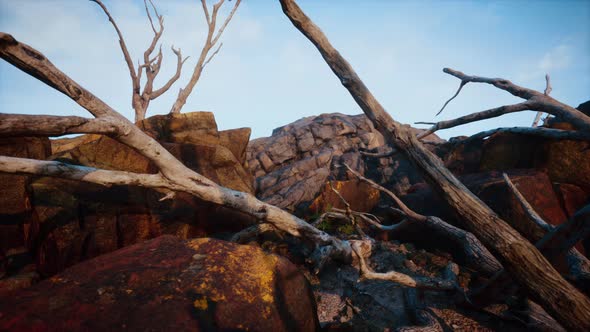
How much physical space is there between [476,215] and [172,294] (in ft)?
12.5

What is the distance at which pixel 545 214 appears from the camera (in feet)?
20.2

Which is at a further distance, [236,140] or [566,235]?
[236,140]

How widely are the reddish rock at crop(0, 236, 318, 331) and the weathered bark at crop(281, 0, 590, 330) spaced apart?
2.41 metres

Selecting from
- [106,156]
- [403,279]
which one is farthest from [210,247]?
[106,156]

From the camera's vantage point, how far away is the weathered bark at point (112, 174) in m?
3.22

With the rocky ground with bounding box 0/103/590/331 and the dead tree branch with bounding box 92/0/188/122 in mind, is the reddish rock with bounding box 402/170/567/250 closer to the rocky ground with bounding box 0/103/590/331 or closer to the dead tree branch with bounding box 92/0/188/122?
the rocky ground with bounding box 0/103/590/331

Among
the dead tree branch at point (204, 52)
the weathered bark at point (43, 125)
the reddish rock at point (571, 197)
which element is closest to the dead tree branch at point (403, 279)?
the weathered bark at point (43, 125)

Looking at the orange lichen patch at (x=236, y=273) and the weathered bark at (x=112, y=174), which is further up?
the weathered bark at (x=112, y=174)

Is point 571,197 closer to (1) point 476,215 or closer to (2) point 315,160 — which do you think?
Answer: (1) point 476,215

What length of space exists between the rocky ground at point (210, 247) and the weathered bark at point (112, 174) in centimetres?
99

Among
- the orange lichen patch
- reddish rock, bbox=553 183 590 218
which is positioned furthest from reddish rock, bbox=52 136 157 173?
reddish rock, bbox=553 183 590 218

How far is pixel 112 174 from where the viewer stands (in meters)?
3.83

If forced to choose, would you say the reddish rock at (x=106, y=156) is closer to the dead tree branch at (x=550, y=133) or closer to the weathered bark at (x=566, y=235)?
the weathered bark at (x=566, y=235)

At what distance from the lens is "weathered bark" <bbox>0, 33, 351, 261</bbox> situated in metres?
3.22
